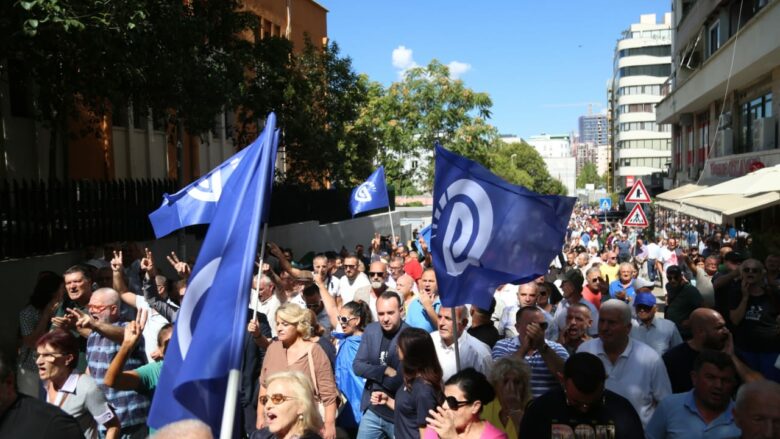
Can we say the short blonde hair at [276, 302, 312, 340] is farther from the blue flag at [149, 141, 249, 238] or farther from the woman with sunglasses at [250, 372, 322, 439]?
the blue flag at [149, 141, 249, 238]

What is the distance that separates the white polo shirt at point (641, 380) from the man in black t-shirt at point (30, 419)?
3.19 m

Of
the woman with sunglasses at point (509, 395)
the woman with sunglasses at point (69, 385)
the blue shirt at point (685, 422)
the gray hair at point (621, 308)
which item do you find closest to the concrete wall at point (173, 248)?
the woman with sunglasses at point (69, 385)

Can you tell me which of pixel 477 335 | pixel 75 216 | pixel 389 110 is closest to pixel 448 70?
pixel 389 110

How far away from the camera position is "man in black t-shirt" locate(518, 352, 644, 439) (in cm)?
437

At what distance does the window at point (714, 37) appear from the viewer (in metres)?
31.8

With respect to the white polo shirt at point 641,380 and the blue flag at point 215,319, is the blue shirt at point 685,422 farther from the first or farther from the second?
the blue flag at point 215,319

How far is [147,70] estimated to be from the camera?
1462 cm

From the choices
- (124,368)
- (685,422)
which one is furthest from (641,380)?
(124,368)

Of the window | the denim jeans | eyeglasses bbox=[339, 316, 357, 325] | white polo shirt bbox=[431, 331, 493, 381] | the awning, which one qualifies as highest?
the window

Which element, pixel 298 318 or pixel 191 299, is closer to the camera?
pixel 191 299

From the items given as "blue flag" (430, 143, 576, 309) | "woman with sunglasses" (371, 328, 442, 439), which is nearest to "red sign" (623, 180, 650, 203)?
"blue flag" (430, 143, 576, 309)

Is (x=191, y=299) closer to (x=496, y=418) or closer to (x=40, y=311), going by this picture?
(x=496, y=418)

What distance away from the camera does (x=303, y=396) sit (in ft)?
14.8

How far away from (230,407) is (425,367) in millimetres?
2363
